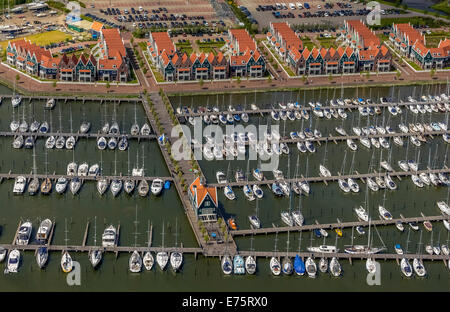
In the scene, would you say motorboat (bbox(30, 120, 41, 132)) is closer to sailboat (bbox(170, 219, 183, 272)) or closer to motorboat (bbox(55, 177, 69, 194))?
motorboat (bbox(55, 177, 69, 194))

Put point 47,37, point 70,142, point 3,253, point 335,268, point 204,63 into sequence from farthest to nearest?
point 47,37 < point 204,63 < point 70,142 < point 335,268 < point 3,253

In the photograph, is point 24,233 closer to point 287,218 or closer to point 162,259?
point 162,259

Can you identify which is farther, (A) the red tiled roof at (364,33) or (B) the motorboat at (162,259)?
(A) the red tiled roof at (364,33)

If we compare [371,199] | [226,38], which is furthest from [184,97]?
[371,199]

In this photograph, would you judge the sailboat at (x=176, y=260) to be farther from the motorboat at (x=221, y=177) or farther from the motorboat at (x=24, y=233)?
the motorboat at (x=221, y=177)

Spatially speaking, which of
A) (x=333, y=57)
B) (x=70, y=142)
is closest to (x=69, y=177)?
(x=70, y=142)

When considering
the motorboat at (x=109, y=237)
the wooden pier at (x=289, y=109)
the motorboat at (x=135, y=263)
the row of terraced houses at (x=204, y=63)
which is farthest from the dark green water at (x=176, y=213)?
the row of terraced houses at (x=204, y=63)

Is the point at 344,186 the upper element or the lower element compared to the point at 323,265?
upper
